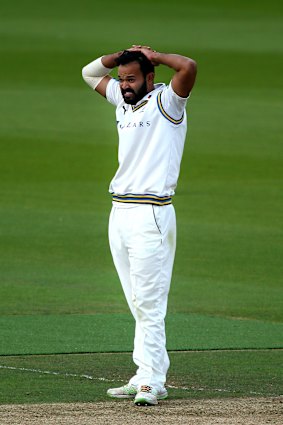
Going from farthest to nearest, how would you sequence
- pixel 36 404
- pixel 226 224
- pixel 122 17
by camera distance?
pixel 122 17, pixel 226 224, pixel 36 404

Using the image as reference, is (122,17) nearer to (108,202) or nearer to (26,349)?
(108,202)

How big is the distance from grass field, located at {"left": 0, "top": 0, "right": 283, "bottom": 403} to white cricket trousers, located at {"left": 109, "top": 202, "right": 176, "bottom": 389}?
1.57 ft

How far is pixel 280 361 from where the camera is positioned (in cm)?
998

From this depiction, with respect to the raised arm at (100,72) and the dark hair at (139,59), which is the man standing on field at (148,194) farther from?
the raised arm at (100,72)

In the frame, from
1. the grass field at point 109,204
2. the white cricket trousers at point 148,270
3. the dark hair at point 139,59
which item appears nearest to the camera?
the white cricket trousers at point 148,270

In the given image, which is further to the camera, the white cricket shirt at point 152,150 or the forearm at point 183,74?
the white cricket shirt at point 152,150

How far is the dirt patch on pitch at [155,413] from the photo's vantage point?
7.42 metres

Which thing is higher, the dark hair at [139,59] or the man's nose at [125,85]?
the dark hair at [139,59]

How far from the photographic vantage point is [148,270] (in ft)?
26.5

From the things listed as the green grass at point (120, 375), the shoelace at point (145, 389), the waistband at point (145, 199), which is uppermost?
the waistband at point (145, 199)

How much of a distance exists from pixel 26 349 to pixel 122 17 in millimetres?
31109

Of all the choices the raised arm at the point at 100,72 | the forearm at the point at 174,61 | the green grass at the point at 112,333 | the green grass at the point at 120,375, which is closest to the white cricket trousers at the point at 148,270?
the green grass at the point at 120,375

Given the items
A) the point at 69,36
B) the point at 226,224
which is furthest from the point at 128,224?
the point at 69,36

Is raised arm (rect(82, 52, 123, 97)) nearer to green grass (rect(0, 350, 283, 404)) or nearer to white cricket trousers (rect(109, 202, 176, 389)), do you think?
white cricket trousers (rect(109, 202, 176, 389))
